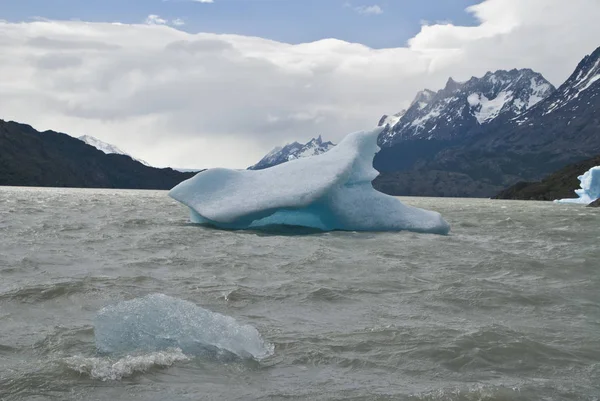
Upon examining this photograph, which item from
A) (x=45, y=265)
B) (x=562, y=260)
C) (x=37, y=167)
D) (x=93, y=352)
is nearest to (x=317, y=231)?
(x=562, y=260)

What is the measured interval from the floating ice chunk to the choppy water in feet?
0.65

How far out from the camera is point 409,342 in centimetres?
689

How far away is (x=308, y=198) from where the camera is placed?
61.5ft

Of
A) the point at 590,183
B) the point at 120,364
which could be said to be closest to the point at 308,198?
the point at 120,364

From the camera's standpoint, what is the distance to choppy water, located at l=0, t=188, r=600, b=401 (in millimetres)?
5434

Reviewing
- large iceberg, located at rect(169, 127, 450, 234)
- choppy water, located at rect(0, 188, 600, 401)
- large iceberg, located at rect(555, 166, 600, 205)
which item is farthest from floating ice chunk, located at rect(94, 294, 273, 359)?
large iceberg, located at rect(555, 166, 600, 205)

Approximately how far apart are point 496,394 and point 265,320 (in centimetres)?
338

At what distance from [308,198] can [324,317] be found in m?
10.8

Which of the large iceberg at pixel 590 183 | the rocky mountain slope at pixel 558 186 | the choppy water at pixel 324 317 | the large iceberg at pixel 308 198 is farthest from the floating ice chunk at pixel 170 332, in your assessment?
the rocky mountain slope at pixel 558 186

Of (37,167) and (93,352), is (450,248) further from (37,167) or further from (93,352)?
(37,167)

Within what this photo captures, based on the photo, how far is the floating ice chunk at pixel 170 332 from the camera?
6238 millimetres

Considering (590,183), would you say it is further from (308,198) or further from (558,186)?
(558,186)

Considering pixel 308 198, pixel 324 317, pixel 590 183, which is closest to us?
pixel 324 317

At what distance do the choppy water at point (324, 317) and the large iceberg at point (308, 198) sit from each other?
2972mm
